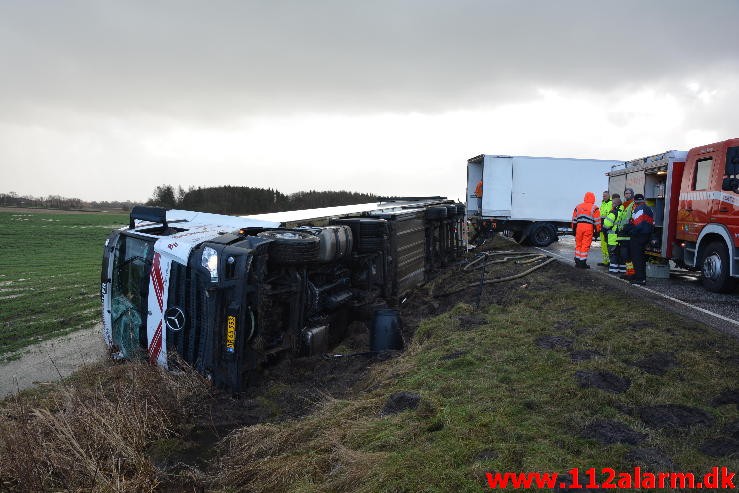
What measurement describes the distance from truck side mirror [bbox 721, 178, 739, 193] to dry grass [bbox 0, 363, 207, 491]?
786 centimetres

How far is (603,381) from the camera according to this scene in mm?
4473

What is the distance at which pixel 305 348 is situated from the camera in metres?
6.30

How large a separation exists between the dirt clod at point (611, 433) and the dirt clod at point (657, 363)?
4.32 feet

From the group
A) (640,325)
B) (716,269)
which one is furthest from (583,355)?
(716,269)

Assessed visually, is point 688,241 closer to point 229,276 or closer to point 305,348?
point 305,348

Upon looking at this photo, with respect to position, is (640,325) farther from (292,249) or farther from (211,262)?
(211,262)

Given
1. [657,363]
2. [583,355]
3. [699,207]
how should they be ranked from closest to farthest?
[657,363], [583,355], [699,207]

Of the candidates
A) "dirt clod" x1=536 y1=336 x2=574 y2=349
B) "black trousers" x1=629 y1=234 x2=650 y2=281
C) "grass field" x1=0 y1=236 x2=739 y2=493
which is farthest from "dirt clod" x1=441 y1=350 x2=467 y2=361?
"black trousers" x1=629 y1=234 x2=650 y2=281

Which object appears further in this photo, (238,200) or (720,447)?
(238,200)

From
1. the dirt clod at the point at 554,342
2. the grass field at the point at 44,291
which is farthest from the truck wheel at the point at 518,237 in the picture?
the grass field at the point at 44,291

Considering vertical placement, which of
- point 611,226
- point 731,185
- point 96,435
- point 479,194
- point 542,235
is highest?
point 731,185

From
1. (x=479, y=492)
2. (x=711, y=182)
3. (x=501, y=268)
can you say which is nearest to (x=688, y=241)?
(x=711, y=182)

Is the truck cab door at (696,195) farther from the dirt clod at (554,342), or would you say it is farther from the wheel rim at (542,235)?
the wheel rim at (542,235)

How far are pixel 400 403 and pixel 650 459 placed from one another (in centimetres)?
181
